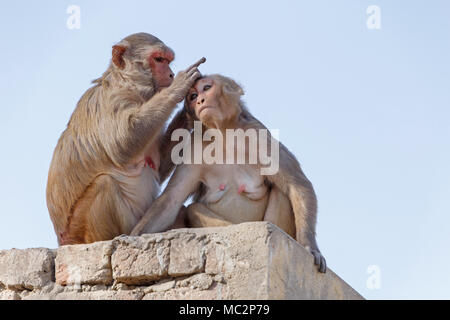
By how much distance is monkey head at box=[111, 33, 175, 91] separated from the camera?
7.95 m

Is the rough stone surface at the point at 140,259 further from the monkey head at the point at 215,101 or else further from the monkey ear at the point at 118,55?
the monkey ear at the point at 118,55

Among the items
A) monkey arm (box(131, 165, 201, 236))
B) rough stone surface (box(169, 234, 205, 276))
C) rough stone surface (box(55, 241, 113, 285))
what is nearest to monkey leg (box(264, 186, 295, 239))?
monkey arm (box(131, 165, 201, 236))

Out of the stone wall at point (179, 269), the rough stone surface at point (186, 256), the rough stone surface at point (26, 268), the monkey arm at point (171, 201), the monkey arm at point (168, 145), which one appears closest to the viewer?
the stone wall at point (179, 269)

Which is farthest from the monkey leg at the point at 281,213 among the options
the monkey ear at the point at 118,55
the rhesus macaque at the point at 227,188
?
the monkey ear at the point at 118,55

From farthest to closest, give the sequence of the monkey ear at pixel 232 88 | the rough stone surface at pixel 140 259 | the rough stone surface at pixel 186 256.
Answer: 1. the monkey ear at pixel 232 88
2. the rough stone surface at pixel 140 259
3. the rough stone surface at pixel 186 256

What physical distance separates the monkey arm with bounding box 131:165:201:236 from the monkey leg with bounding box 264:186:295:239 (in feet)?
2.44

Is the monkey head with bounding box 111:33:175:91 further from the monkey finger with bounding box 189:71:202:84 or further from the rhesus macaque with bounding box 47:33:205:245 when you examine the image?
the monkey finger with bounding box 189:71:202:84

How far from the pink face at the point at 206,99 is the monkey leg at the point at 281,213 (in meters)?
0.93

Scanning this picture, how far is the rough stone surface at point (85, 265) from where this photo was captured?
6062 mm

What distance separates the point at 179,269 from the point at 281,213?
178cm

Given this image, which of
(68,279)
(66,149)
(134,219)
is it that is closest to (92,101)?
(66,149)

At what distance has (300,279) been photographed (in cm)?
586

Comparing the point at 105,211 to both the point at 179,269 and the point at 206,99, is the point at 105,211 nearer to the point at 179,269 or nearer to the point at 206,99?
the point at 206,99
